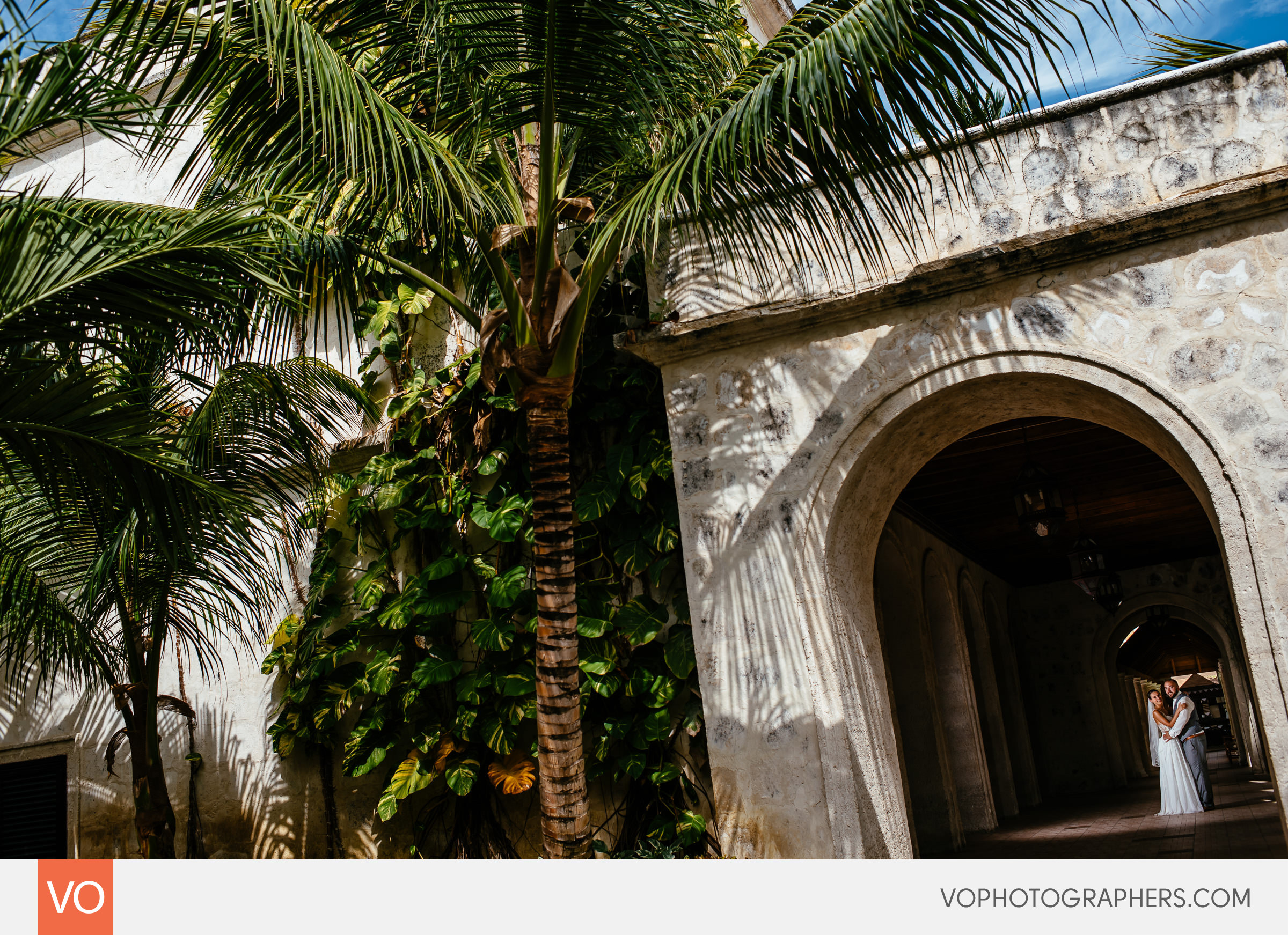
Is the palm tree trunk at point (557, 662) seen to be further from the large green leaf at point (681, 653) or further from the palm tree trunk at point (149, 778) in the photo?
the palm tree trunk at point (149, 778)

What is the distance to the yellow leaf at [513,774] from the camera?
612 cm

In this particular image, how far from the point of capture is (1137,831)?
316 inches

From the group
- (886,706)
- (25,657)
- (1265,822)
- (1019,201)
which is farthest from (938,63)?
(25,657)

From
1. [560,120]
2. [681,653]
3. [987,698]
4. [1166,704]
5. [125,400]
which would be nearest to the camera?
[125,400]

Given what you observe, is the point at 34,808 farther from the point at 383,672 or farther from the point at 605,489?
the point at 605,489

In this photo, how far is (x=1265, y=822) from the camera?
784 cm

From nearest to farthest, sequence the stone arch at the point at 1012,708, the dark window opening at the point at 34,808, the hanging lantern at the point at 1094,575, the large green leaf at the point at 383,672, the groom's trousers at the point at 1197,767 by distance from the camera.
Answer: the large green leaf at the point at 383,672 < the dark window opening at the point at 34,808 < the hanging lantern at the point at 1094,575 < the groom's trousers at the point at 1197,767 < the stone arch at the point at 1012,708

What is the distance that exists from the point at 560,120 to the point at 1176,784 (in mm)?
9055

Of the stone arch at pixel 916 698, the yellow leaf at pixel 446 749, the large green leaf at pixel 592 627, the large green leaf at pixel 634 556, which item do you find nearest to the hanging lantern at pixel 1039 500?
the stone arch at pixel 916 698

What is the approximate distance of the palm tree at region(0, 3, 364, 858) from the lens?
3705 mm

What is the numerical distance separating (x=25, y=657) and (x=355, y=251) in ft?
17.5

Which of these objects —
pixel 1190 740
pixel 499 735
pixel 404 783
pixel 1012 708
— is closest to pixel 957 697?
pixel 1190 740
